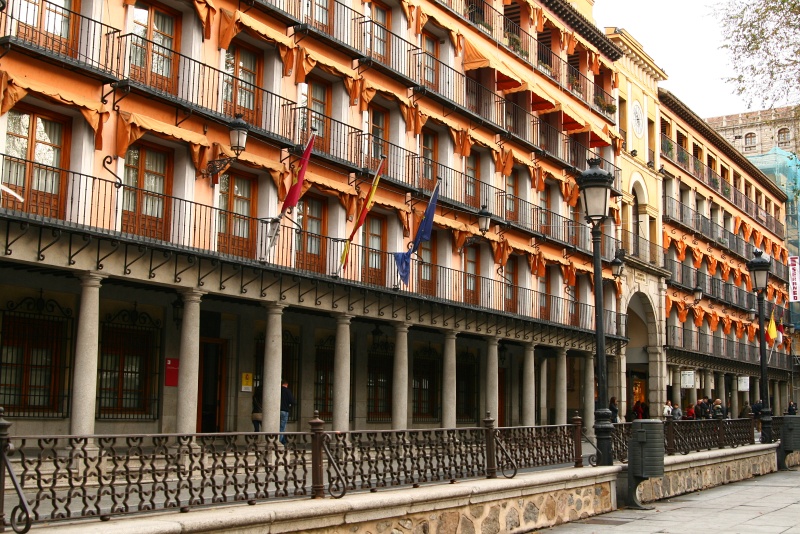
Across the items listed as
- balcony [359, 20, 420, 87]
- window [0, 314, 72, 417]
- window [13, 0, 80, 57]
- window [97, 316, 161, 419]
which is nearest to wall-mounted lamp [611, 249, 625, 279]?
balcony [359, 20, 420, 87]

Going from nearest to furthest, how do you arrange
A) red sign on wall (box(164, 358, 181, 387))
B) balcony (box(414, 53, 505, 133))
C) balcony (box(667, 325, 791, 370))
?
red sign on wall (box(164, 358, 181, 387)) < balcony (box(414, 53, 505, 133)) < balcony (box(667, 325, 791, 370))

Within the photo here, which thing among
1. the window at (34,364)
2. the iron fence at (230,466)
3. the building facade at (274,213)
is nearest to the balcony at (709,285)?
the building facade at (274,213)

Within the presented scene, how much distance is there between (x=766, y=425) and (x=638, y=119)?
22.7 meters

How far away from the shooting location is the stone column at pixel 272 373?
2194cm

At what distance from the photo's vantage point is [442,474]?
13.2 metres

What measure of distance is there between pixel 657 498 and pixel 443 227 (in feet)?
43.1

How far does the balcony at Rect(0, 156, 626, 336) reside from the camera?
18.1 meters

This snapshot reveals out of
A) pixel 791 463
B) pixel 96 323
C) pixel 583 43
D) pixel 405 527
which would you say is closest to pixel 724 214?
pixel 583 43

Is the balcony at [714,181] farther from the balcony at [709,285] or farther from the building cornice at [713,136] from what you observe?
the balcony at [709,285]

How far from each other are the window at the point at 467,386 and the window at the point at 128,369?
1425 cm

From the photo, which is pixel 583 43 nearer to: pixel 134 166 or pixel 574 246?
pixel 574 246

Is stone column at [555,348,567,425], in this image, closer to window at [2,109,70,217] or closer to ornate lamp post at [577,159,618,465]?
ornate lamp post at [577,159,618,465]

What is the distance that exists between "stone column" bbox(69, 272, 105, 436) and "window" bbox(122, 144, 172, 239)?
185cm

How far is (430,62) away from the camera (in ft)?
99.9
